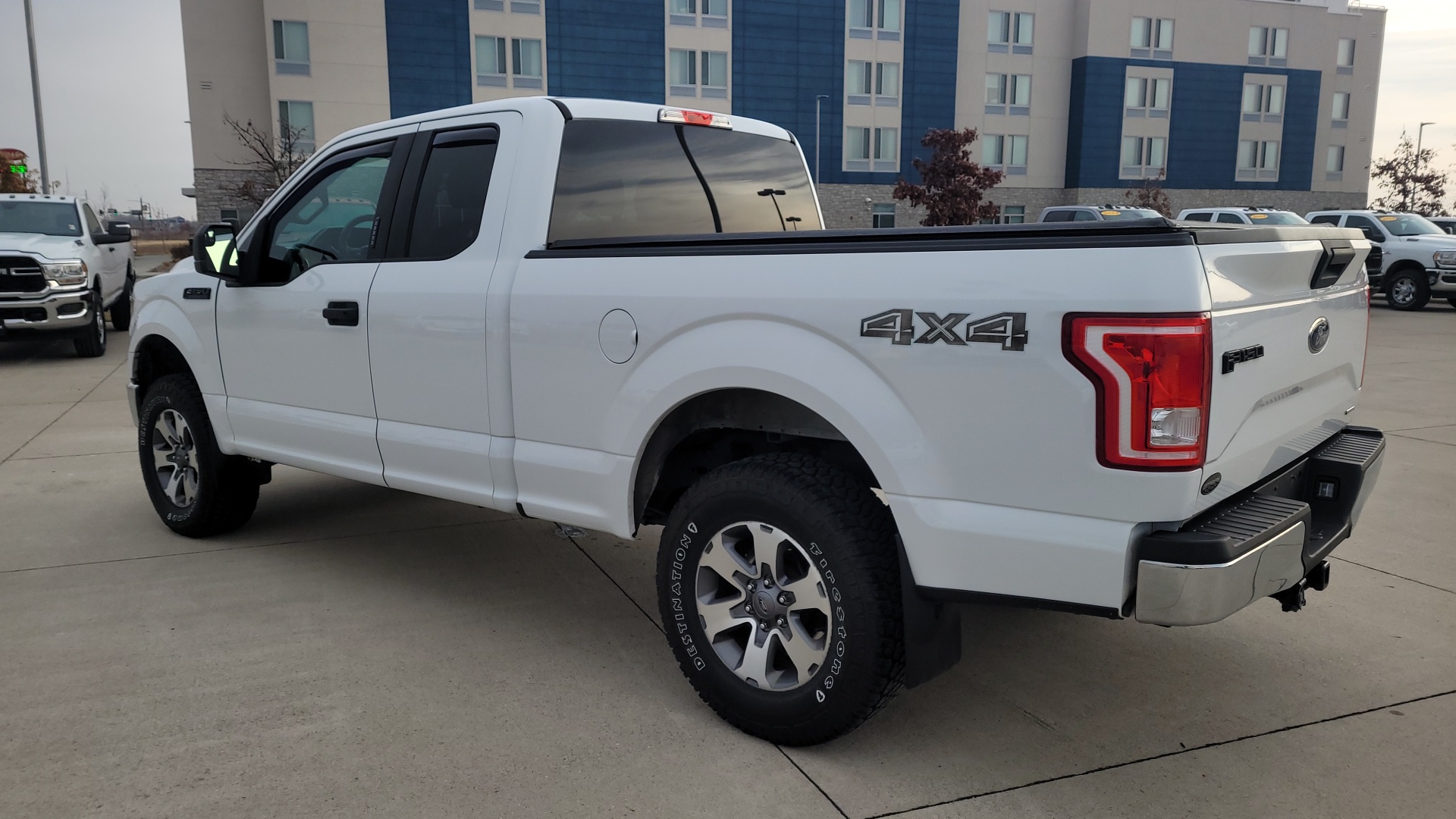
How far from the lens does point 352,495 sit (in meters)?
6.52

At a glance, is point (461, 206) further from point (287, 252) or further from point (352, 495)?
point (352, 495)

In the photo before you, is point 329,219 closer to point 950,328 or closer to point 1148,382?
point 950,328

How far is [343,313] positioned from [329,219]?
0.59 meters

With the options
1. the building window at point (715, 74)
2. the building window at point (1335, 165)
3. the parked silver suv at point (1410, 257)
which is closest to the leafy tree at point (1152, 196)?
the building window at point (1335, 165)

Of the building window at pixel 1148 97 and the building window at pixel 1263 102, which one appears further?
the building window at pixel 1263 102

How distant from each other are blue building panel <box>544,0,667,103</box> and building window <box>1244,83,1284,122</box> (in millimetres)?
31520

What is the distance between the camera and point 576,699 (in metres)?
3.61

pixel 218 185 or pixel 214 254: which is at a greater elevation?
pixel 218 185

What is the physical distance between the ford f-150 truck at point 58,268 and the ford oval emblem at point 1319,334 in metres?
13.9

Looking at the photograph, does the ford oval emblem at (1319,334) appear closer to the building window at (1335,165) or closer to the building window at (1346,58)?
the building window at (1335,165)

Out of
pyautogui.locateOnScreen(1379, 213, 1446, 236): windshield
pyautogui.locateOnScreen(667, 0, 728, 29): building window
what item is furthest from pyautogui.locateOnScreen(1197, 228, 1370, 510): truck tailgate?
pyautogui.locateOnScreen(667, 0, 728, 29): building window

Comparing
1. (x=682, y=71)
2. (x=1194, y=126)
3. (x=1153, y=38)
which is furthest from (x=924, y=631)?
(x=1194, y=126)

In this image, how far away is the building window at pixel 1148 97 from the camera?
174ft

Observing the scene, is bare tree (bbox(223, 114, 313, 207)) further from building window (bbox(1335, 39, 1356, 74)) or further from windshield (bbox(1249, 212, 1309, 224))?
building window (bbox(1335, 39, 1356, 74))
